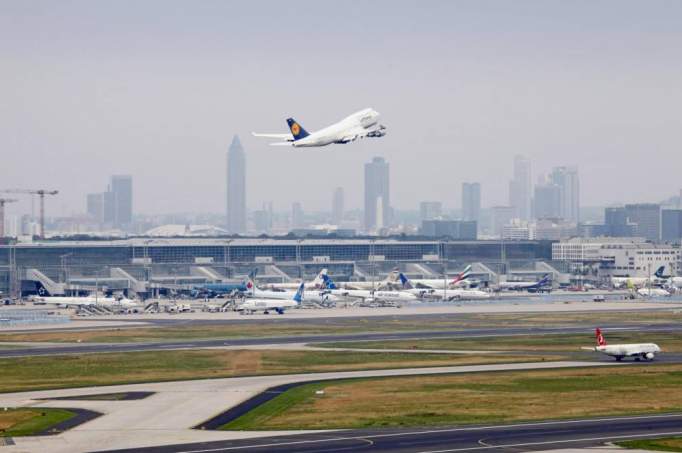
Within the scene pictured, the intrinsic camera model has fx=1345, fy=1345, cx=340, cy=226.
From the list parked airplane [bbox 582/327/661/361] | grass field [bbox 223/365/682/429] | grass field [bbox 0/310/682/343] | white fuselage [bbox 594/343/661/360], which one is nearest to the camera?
grass field [bbox 223/365/682/429]

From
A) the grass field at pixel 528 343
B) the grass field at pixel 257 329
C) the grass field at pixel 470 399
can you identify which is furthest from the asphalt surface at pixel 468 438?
the grass field at pixel 257 329

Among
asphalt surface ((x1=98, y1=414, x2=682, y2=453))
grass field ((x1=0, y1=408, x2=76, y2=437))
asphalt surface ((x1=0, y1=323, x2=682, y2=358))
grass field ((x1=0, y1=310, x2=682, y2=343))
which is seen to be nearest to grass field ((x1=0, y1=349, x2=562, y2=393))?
asphalt surface ((x1=0, y1=323, x2=682, y2=358))

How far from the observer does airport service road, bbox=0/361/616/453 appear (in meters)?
80.8

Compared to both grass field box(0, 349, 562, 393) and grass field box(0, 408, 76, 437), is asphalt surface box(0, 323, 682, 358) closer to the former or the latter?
grass field box(0, 349, 562, 393)

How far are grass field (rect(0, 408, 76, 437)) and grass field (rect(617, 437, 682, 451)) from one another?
121 feet

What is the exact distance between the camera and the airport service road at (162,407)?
80.8 meters

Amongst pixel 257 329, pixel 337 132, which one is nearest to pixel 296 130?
pixel 337 132

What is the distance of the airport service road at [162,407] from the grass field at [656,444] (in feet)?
65.9

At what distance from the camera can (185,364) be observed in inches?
5162

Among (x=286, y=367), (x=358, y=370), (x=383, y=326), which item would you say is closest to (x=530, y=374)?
(x=358, y=370)

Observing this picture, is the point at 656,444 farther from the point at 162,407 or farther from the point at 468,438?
the point at 162,407

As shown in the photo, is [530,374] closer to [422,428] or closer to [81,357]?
[422,428]

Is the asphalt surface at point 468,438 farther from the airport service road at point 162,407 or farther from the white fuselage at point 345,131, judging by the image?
the white fuselage at point 345,131

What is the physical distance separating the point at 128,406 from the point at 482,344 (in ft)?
208
